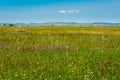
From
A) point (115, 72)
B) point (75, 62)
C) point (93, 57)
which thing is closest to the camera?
point (115, 72)

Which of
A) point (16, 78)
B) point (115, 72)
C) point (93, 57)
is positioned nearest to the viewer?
point (16, 78)

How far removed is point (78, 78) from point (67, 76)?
49 centimetres

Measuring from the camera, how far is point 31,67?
12.4 metres

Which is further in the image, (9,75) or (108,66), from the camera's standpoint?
(108,66)

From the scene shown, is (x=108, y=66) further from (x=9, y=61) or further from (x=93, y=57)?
(x=9, y=61)

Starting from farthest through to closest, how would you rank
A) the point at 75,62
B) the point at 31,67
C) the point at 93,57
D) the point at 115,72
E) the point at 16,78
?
the point at 93,57
the point at 75,62
the point at 31,67
the point at 115,72
the point at 16,78

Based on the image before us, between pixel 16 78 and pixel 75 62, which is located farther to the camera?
pixel 75 62

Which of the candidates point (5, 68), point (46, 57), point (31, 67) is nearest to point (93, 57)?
point (46, 57)

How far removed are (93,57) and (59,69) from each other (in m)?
2.88

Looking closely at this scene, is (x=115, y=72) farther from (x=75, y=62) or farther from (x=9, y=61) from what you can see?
(x=9, y=61)

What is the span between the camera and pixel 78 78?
416 inches

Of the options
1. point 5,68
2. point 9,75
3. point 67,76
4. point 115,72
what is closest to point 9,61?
point 5,68

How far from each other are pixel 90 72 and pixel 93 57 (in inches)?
126

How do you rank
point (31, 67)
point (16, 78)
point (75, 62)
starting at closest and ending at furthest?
1. point (16, 78)
2. point (31, 67)
3. point (75, 62)
